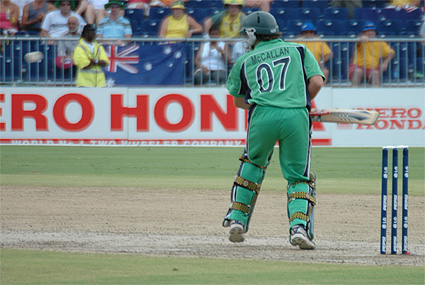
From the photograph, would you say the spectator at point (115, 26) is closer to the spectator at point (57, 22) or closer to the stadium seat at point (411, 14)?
the spectator at point (57, 22)

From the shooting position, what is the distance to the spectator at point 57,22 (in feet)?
59.2

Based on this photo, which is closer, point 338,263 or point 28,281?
point 28,281

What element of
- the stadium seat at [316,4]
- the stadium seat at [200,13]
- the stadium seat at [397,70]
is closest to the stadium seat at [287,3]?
the stadium seat at [316,4]

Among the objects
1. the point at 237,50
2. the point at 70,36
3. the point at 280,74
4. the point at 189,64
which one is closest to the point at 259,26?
the point at 280,74

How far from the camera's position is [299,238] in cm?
656

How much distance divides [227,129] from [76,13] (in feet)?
14.8

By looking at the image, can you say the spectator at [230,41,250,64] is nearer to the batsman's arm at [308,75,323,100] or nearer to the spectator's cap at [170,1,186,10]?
the spectator's cap at [170,1,186,10]

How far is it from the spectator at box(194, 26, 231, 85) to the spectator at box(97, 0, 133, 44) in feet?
5.87

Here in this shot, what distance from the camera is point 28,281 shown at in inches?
212

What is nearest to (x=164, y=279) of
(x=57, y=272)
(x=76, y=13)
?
(x=57, y=272)

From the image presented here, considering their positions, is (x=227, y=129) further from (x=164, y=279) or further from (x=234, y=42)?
(x=164, y=279)

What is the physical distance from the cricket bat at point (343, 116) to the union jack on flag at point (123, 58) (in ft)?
34.8

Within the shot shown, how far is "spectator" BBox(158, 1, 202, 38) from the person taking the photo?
17.9 meters

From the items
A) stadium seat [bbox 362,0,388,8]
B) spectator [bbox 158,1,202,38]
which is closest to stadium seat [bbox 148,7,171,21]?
spectator [bbox 158,1,202,38]
